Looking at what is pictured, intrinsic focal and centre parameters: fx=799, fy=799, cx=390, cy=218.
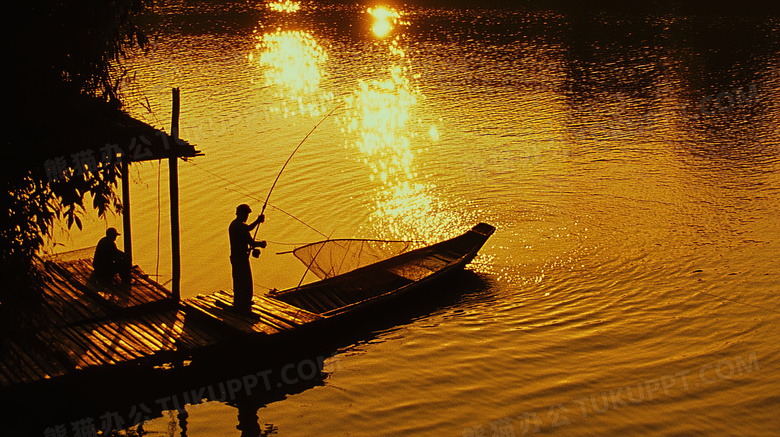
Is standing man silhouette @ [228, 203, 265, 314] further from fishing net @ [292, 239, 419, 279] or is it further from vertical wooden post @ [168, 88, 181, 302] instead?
fishing net @ [292, 239, 419, 279]

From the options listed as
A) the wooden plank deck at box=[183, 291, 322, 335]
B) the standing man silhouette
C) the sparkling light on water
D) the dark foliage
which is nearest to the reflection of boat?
the wooden plank deck at box=[183, 291, 322, 335]

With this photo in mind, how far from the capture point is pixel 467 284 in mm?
16750

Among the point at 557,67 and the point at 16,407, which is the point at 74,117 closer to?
the point at 16,407

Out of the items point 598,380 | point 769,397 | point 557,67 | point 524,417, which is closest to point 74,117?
point 524,417

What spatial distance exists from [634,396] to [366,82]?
26011 mm

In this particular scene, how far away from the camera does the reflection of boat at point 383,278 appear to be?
14.7 meters

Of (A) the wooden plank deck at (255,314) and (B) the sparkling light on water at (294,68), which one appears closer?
(A) the wooden plank deck at (255,314)

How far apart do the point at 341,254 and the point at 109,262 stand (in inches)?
177

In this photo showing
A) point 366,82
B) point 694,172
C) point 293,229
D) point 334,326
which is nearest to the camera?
point 334,326

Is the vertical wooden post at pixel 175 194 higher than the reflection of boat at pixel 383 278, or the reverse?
the vertical wooden post at pixel 175 194

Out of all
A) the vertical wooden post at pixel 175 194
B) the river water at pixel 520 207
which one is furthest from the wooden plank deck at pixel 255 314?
the river water at pixel 520 207

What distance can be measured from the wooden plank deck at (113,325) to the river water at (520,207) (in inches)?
47.1

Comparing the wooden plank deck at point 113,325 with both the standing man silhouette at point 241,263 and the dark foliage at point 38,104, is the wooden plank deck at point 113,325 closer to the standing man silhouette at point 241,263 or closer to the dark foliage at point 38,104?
the standing man silhouette at point 241,263

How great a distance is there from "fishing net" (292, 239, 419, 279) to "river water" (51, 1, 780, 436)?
1.36 m
